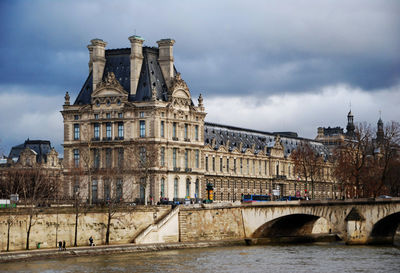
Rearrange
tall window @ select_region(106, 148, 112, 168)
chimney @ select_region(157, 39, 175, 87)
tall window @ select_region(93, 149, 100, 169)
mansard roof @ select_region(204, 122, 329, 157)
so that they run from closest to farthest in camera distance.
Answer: tall window @ select_region(106, 148, 112, 168) → tall window @ select_region(93, 149, 100, 169) → chimney @ select_region(157, 39, 175, 87) → mansard roof @ select_region(204, 122, 329, 157)

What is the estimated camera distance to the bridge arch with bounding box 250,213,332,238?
342 ft

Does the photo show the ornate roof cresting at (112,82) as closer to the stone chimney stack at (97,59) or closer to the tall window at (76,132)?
the stone chimney stack at (97,59)

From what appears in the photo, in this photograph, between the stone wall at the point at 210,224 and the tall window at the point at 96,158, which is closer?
the stone wall at the point at 210,224

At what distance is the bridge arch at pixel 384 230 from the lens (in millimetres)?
96875

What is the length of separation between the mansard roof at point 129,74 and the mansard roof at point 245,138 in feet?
75.1

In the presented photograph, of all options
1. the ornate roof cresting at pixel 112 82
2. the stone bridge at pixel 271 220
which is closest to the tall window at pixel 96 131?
the ornate roof cresting at pixel 112 82

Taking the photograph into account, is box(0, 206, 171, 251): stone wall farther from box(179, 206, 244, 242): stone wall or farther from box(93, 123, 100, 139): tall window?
box(93, 123, 100, 139): tall window

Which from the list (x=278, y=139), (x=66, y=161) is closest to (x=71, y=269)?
(x=66, y=161)

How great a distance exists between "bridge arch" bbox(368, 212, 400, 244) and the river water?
468 centimetres

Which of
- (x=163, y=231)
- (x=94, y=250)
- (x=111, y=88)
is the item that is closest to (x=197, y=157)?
(x=111, y=88)

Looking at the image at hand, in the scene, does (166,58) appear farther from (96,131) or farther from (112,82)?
(96,131)

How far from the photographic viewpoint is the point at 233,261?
261 ft

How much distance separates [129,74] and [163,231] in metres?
30.2

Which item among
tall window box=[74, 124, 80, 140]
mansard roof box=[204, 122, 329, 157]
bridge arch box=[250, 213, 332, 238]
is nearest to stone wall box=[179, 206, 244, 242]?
bridge arch box=[250, 213, 332, 238]
